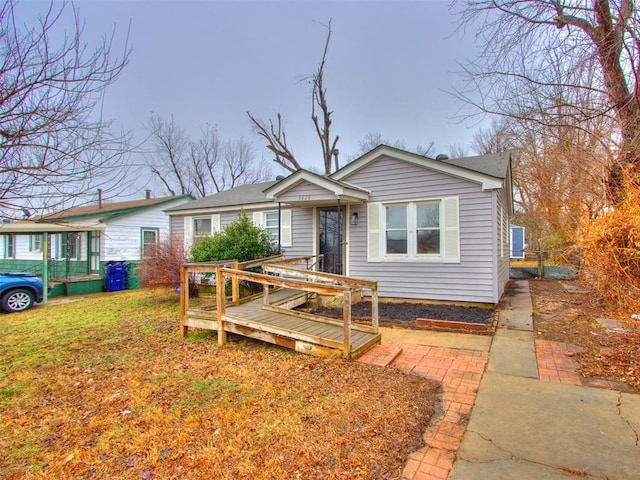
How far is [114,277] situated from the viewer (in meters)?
12.5

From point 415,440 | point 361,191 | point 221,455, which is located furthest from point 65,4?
point 361,191

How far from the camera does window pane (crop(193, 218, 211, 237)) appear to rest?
12773 mm

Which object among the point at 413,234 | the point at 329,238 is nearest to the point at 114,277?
the point at 329,238

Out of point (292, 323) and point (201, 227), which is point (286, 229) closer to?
point (201, 227)

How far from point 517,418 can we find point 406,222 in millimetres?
5686

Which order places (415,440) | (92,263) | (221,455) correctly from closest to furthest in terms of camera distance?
(221,455), (415,440), (92,263)

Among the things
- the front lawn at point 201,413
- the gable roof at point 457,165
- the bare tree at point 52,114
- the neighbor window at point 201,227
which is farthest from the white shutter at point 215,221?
the bare tree at point 52,114

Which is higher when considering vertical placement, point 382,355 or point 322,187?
point 322,187

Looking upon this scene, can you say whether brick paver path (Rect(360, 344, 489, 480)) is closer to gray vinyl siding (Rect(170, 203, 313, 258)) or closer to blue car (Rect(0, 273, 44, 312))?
gray vinyl siding (Rect(170, 203, 313, 258))

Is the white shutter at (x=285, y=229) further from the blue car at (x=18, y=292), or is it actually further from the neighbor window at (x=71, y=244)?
the neighbor window at (x=71, y=244)

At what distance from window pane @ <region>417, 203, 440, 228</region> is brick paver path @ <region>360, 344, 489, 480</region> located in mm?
3709

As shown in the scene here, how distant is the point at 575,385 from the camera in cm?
362

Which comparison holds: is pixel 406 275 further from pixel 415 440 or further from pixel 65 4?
pixel 65 4

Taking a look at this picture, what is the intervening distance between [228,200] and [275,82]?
11.0 metres
